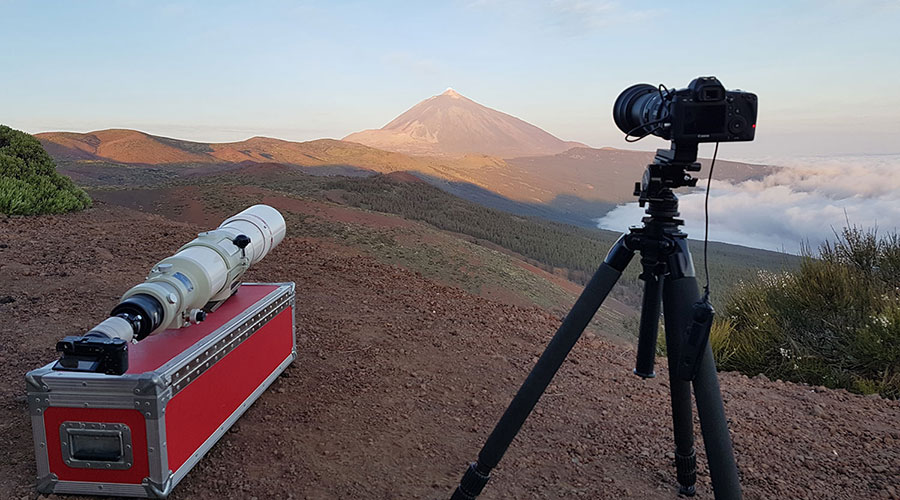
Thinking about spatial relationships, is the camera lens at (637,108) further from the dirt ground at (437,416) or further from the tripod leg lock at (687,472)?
the dirt ground at (437,416)

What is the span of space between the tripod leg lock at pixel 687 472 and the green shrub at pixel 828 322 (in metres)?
2.90

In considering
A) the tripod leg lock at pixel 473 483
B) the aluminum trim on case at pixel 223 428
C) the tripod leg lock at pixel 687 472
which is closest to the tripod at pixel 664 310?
the tripod leg lock at pixel 473 483

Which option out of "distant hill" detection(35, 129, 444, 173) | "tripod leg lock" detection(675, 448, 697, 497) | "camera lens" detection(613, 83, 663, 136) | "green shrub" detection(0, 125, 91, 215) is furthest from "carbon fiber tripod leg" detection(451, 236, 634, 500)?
"distant hill" detection(35, 129, 444, 173)

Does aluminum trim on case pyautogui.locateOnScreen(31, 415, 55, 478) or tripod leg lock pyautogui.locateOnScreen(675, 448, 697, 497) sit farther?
tripod leg lock pyautogui.locateOnScreen(675, 448, 697, 497)

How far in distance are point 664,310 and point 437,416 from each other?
75.8 inches

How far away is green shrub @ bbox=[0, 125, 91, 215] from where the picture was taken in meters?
9.46

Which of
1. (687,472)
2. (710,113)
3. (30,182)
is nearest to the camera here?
(710,113)

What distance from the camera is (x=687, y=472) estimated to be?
2.88 metres

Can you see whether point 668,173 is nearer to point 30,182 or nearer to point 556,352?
point 556,352

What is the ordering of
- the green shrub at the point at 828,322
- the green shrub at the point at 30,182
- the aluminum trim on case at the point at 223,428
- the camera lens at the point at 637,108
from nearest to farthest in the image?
the camera lens at the point at 637,108 → the aluminum trim on case at the point at 223,428 → the green shrub at the point at 828,322 → the green shrub at the point at 30,182

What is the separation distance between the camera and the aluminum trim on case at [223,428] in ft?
8.69

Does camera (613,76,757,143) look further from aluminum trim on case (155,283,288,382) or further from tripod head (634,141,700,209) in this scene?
aluminum trim on case (155,283,288,382)

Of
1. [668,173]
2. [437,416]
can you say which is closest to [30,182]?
[437,416]

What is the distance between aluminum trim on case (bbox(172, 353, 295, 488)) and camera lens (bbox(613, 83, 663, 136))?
262 cm
